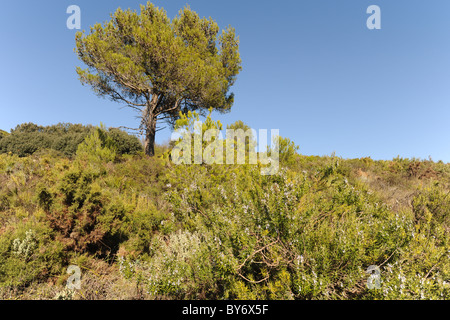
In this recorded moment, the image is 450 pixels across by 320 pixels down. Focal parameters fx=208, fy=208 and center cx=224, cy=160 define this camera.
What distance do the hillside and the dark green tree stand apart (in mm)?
8327

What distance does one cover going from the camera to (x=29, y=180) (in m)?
6.55

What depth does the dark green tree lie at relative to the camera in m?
10.9

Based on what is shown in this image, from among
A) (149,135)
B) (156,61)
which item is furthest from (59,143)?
(156,61)

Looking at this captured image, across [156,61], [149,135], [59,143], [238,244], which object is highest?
[156,61]

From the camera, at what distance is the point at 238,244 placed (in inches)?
81.6

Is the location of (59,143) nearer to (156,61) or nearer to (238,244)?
(156,61)

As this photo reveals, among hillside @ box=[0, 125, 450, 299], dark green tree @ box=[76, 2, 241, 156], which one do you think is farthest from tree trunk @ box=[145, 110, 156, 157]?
hillside @ box=[0, 125, 450, 299]

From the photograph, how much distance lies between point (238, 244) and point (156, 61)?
458 inches

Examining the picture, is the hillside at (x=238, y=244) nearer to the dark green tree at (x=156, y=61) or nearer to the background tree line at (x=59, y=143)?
the dark green tree at (x=156, y=61)

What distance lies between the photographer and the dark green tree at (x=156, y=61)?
10.9m

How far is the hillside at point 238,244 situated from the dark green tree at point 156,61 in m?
8.33

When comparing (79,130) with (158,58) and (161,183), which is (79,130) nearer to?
(158,58)

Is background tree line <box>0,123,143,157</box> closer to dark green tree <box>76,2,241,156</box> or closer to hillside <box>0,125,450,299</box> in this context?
dark green tree <box>76,2,241,156</box>
